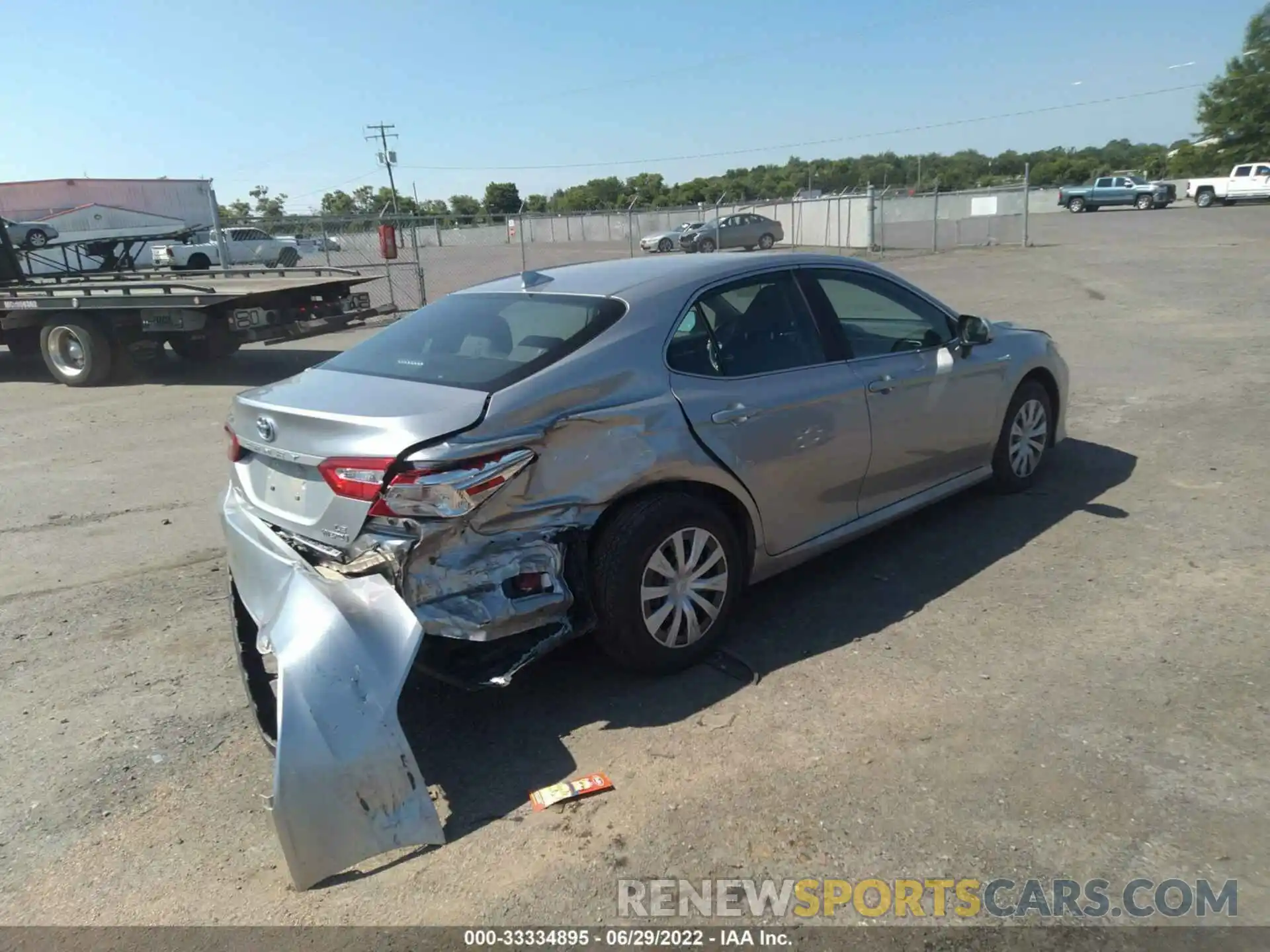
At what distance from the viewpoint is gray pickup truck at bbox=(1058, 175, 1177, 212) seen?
4675 centimetres

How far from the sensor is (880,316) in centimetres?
514

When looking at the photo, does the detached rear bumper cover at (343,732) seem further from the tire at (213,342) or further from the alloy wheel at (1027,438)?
the tire at (213,342)

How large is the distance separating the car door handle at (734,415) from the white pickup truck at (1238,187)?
50.3 metres

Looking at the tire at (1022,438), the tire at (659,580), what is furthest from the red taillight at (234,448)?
the tire at (1022,438)


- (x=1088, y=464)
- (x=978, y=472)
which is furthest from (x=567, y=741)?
(x=1088, y=464)

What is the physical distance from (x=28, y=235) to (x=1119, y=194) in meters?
49.2

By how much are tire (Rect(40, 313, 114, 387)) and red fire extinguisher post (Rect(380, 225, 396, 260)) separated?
20.7 ft

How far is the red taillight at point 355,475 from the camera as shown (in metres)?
3.27

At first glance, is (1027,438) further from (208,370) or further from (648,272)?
(208,370)

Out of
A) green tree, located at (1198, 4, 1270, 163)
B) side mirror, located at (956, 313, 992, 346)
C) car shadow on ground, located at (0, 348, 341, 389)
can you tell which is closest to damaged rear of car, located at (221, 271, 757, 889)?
side mirror, located at (956, 313, 992, 346)

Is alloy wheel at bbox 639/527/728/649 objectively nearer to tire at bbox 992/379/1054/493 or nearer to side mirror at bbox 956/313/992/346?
side mirror at bbox 956/313/992/346

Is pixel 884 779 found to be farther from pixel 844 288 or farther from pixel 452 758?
pixel 844 288

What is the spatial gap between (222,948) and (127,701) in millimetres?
1754

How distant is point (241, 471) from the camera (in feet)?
13.2
